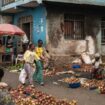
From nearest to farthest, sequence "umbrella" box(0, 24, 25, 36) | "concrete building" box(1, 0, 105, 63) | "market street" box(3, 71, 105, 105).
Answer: "market street" box(3, 71, 105, 105) < "umbrella" box(0, 24, 25, 36) < "concrete building" box(1, 0, 105, 63)

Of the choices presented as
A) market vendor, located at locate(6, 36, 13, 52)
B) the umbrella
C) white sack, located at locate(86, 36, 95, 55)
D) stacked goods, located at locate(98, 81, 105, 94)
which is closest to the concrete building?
white sack, located at locate(86, 36, 95, 55)

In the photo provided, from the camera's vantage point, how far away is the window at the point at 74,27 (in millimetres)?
21438

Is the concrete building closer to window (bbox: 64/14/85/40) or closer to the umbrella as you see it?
window (bbox: 64/14/85/40)

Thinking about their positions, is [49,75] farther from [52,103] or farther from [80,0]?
[52,103]

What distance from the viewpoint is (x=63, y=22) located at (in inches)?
831

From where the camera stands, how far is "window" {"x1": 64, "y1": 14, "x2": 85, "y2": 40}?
21.4 metres

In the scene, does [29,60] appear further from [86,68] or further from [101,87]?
[86,68]

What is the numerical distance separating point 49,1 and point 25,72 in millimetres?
7191

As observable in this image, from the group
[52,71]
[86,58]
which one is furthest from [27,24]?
[52,71]

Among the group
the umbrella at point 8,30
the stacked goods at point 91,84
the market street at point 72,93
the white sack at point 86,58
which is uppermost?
the umbrella at point 8,30

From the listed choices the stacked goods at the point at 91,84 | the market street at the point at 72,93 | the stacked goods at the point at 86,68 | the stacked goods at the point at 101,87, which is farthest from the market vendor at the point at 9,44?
the stacked goods at the point at 101,87

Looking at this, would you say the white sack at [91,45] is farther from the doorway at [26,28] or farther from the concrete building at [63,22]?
the doorway at [26,28]

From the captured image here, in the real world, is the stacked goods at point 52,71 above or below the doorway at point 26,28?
below

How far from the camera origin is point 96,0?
21484mm
